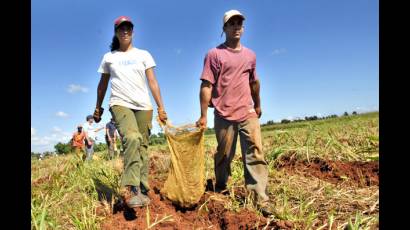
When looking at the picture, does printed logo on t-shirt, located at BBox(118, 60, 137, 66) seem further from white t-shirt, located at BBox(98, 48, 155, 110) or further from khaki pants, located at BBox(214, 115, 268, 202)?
khaki pants, located at BBox(214, 115, 268, 202)

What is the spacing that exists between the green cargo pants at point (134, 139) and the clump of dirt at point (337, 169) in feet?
7.28

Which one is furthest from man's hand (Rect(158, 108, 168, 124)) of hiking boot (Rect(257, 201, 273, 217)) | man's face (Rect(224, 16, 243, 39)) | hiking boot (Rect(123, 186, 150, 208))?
hiking boot (Rect(257, 201, 273, 217))

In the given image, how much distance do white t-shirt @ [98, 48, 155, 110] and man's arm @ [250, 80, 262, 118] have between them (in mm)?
1118

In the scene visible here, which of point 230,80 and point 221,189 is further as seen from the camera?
point 221,189

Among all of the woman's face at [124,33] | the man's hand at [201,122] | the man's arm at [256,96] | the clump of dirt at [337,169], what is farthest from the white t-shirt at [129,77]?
the clump of dirt at [337,169]

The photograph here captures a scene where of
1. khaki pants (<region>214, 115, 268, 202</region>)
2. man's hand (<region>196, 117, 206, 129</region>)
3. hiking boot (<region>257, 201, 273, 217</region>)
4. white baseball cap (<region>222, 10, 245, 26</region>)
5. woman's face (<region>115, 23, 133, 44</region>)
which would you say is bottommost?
hiking boot (<region>257, 201, 273, 217</region>)

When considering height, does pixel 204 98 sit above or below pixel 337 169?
above

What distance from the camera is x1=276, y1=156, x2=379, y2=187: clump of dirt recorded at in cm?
510

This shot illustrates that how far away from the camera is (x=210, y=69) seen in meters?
4.33

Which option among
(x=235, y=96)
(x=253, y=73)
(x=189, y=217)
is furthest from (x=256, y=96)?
(x=189, y=217)

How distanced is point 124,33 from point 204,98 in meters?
1.02

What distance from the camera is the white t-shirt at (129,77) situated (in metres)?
4.20

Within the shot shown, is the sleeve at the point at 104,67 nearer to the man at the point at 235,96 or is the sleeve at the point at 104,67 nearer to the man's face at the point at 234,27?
the man at the point at 235,96

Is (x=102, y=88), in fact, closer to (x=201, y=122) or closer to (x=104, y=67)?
(x=104, y=67)
